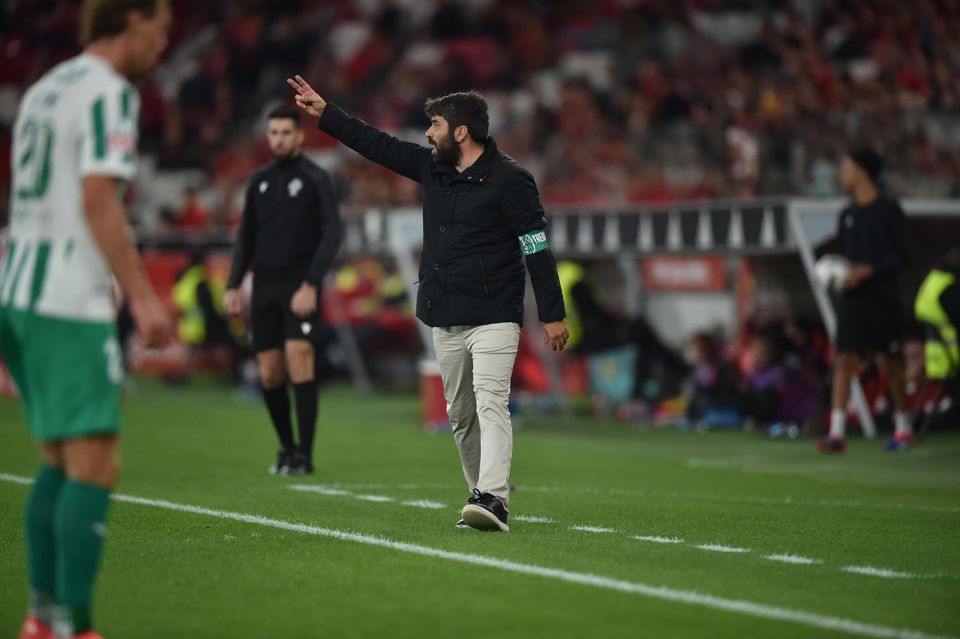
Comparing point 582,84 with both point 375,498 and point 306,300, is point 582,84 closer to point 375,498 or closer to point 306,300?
point 306,300

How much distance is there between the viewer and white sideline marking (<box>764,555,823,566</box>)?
659cm

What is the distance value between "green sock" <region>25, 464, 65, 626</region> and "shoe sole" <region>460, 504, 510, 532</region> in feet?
8.61

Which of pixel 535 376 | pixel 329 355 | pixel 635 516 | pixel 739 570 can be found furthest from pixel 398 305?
pixel 739 570

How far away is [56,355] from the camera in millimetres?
4750

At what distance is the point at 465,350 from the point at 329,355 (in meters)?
13.4

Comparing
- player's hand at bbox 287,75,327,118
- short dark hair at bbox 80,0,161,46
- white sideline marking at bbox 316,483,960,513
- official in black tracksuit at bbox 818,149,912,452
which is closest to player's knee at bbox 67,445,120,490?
short dark hair at bbox 80,0,161,46

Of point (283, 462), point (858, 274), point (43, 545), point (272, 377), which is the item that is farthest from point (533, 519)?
point (858, 274)

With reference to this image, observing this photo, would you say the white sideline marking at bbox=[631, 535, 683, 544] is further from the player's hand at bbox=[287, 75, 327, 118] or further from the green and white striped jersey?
the green and white striped jersey

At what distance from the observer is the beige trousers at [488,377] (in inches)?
291

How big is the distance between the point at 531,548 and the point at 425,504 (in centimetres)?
188

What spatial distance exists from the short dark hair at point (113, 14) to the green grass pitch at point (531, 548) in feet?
6.40

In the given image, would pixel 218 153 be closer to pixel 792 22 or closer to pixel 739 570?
pixel 792 22

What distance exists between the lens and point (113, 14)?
4.96 meters

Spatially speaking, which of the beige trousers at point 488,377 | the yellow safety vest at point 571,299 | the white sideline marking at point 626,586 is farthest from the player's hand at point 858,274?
the white sideline marking at point 626,586
